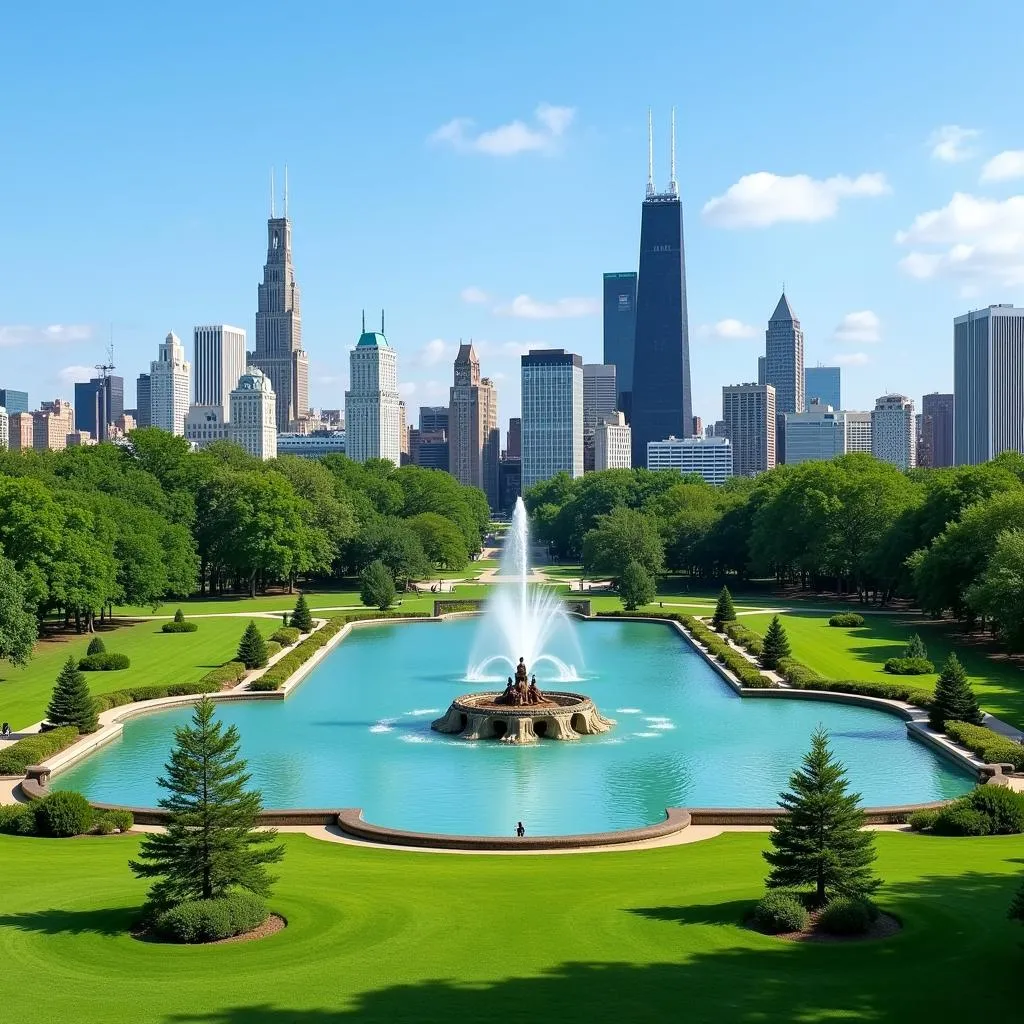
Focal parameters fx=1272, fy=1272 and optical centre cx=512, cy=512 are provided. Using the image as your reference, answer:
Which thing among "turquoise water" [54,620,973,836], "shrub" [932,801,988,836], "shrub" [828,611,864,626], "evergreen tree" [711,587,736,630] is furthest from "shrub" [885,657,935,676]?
"shrub" [932,801,988,836]

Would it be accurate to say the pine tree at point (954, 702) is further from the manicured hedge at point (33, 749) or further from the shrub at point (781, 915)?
the manicured hedge at point (33, 749)

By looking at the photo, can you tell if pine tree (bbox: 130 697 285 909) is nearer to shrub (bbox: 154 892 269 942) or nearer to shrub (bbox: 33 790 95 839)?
shrub (bbox: 154 892 269 942)

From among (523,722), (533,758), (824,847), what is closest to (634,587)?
(523,722)

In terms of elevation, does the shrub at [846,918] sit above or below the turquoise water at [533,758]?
above

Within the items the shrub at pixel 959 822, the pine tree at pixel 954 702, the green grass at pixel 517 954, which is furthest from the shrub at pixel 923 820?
the pine tree at pixel 954 702

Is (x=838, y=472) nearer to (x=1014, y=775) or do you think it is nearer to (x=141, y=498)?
(x=141, y=498)
